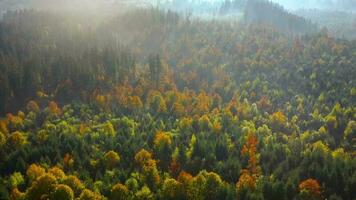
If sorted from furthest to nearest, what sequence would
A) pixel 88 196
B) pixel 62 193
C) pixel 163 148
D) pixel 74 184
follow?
pixel 163 148, pixel 74 184, pixel 62 193, pixel 88 196

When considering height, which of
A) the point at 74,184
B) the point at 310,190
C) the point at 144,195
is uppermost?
the point at 310,190

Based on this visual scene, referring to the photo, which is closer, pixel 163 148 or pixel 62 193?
pixel 62 193

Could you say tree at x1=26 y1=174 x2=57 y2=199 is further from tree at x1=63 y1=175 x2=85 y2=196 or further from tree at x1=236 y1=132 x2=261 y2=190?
tree at x1=236 y1=132 x2=261 y2=190

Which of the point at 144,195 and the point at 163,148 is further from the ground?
the point at 144,195

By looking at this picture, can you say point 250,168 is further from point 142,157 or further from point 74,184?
point 74,184

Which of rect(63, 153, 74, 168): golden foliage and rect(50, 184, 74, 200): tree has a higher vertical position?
rect(50, 184, 74, 200): tree

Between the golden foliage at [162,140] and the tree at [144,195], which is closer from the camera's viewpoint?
the tree at [144,195]

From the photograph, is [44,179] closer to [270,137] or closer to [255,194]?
[255,194]

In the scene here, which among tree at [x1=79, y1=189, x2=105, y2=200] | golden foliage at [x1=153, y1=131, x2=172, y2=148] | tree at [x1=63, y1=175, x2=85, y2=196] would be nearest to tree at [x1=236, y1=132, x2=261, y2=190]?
golden foliage at [x1=153, y1=131, x2=172, y2=148]

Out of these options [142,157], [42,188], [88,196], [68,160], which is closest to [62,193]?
[88,196]

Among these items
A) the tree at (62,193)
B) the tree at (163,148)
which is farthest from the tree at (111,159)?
the tree at (62,193)

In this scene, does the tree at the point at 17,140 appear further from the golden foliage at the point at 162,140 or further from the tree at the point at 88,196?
the tree at the point at 88,196

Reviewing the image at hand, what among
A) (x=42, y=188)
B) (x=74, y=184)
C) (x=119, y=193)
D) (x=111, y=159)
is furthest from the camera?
(x=111, y=159)
